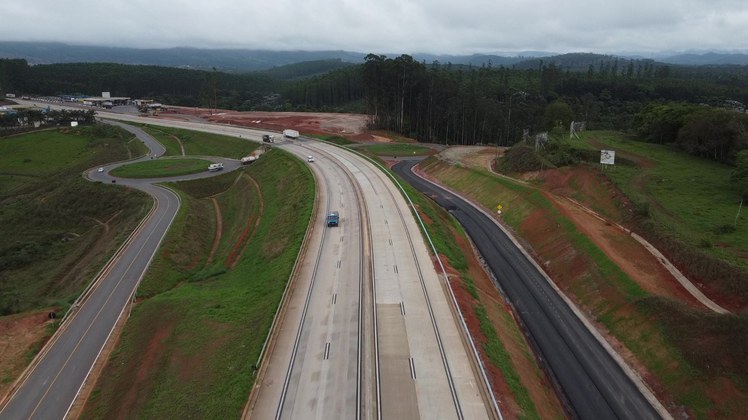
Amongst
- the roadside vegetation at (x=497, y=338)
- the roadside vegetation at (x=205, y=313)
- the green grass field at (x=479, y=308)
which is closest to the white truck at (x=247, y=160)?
the roadside vegetation at (x=205, y=313)

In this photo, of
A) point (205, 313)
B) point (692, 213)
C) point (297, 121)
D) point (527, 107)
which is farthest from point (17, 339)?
point (527, 107)

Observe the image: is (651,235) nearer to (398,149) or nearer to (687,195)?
(687,195)

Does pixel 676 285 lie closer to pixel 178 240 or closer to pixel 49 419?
pixel 49 419

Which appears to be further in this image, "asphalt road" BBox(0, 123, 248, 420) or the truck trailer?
the truck trailer

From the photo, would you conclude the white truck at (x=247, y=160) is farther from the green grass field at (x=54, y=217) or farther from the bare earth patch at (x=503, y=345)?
the bare earth patch at (x=503, y=345)

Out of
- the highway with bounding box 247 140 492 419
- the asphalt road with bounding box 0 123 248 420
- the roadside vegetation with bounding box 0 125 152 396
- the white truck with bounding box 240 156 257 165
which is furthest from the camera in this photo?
→ the white truck with bounding box 240 156 257 165

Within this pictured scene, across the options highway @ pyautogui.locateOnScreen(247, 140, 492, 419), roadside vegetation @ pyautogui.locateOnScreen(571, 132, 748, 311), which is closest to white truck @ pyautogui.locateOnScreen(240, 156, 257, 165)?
highway @ pyautogui.locateOnScreen(247, 140, 492, 419)

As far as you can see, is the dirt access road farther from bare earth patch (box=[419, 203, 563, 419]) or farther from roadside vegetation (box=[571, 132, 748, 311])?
bare earth patch (box=[419, 203, 563, 419])
